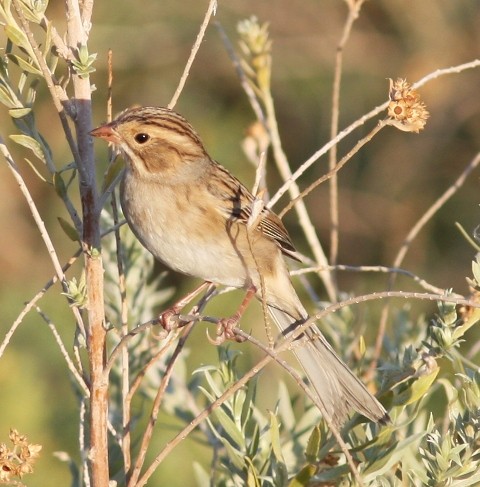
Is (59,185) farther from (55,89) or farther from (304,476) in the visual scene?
(304,476)

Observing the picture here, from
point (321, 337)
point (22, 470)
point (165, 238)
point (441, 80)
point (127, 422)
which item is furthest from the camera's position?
point (441, 80)

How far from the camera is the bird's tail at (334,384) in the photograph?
2.35m

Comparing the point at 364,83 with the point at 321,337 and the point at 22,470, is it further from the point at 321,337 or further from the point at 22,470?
the point at 22,470

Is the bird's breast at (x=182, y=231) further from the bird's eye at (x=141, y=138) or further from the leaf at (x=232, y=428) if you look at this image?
the leaf at (x=232, y=428)

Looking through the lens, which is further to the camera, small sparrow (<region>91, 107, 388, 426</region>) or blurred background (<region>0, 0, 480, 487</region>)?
blurred background (<region>0, 0, 480, 487</region>)

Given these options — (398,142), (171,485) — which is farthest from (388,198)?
(171,485)

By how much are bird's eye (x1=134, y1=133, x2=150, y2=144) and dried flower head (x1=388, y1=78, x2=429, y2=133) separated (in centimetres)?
116

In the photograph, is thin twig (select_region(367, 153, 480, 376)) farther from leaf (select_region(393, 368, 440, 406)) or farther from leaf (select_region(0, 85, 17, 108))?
leaf (select_region(0, 85, 17, 108))

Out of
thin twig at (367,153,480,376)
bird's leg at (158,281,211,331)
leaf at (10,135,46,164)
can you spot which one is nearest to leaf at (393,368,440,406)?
thin twig at (367,153,480,376)

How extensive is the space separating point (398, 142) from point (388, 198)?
14.4 inches

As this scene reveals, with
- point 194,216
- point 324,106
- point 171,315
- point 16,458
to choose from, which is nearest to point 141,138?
point 194,216

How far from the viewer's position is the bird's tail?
2.35 metres

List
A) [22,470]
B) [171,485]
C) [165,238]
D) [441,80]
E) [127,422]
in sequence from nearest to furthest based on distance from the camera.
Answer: [22,470] → [127,422] → [165,238] → [171,485] → [441,80]

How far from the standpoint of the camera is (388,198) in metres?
6.33
